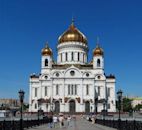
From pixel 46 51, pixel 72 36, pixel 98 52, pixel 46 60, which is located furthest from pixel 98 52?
pixel 46 60

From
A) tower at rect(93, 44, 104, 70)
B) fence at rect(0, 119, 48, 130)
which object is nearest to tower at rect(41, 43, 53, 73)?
tower at rect(93, 44, 104, 70)

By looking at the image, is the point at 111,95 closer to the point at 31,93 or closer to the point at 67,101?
the point at 67,101

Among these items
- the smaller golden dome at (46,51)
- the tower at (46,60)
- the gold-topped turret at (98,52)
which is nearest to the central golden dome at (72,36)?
the smaller golden dome at (46,51)

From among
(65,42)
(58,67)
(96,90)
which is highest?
(65,42)

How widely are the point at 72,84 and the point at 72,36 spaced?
12.8m

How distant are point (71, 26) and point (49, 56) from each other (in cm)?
1107

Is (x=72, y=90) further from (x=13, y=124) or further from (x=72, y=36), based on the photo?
(x=13, y=124)

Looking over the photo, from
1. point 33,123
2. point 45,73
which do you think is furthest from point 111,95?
point 33,123

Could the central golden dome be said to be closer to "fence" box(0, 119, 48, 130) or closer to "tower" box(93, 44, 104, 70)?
"tower" box(93, 44, 104, 70)

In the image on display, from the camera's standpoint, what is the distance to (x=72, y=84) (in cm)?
8194

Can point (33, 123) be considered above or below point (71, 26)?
below

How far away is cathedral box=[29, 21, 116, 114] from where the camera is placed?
8119cm

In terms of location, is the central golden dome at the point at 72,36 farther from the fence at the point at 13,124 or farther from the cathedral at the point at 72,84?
the fence at the point at 13,124

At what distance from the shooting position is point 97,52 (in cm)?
8531
